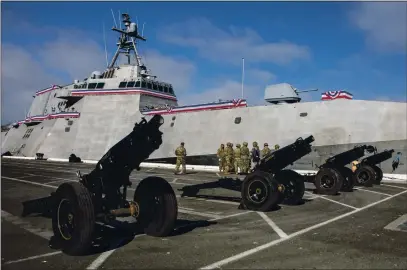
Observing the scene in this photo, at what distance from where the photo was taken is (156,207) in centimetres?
652

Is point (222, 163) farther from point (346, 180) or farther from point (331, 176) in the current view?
point (331, 176)

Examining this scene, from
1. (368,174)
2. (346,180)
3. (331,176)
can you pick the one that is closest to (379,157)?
(368,174)

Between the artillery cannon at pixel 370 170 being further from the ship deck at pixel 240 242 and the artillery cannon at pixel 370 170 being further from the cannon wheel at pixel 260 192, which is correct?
the cannon wheel at pixel 260 192

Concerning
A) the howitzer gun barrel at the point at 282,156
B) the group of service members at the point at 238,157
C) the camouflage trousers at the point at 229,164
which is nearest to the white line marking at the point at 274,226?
the howitzer gun barrel at the point at 282,156

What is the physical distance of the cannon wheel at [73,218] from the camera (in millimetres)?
5234

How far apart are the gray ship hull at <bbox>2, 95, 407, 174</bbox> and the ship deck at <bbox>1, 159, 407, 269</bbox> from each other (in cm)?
949

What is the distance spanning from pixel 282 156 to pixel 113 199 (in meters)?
5.24

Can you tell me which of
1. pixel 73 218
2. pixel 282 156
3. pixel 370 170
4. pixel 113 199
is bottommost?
pixel 73 218

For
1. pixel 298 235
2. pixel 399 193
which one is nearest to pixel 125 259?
pixel 298 235

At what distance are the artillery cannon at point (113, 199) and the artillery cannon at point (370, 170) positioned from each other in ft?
40.5

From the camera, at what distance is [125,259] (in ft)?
16.9

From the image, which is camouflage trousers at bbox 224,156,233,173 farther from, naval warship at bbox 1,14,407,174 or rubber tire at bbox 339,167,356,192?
rubber tire at bbox 339,167,356,192

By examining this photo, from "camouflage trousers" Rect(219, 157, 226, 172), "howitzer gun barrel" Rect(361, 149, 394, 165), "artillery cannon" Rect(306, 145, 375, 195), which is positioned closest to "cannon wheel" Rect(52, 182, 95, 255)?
"artillery cannon" Rect(306, 145, 375, 195)

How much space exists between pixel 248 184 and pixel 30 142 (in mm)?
31418
